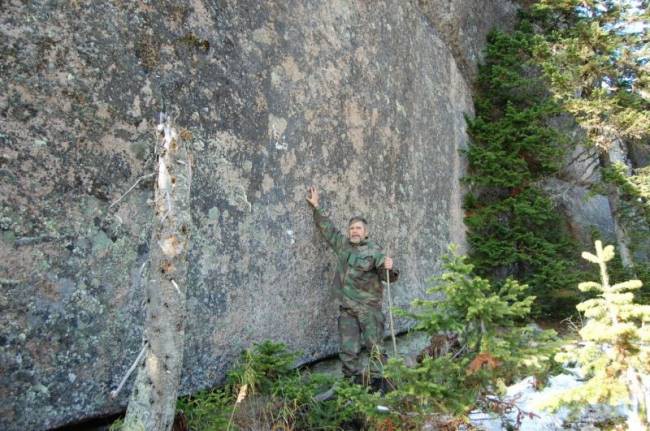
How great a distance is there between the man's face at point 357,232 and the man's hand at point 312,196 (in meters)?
0.46

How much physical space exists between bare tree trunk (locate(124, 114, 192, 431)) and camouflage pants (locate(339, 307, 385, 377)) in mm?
2441

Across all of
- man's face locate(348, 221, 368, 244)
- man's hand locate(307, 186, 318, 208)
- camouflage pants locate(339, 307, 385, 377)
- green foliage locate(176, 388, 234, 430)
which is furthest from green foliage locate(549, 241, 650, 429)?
man's hand locate(307, 186, 318, 208)

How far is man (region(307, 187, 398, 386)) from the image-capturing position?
545cm

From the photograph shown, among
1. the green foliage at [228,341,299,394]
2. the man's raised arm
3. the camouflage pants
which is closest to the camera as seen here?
the green foliage at [228,341,299,394]

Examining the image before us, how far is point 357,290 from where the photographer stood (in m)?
5.55

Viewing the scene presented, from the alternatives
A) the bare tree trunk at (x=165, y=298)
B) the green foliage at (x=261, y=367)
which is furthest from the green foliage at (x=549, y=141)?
the bare tree trunk at (x=165, y=298)

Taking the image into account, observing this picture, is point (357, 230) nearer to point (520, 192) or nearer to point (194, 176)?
point (194, 176)

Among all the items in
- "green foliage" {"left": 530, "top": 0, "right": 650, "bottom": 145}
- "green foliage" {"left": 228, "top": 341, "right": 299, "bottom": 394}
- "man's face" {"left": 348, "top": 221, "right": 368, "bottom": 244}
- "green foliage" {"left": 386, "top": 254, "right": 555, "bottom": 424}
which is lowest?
"green foliage" {"left": 228, "top": 341, "right": 299, "bottom": 394}

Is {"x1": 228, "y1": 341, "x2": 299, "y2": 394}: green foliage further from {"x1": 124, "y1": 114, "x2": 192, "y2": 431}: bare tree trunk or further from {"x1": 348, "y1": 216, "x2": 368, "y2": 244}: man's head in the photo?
{"x1": 348, "y1": 216, "x2": 368, "y2": 244}: man's head

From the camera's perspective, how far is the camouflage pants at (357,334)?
535cm

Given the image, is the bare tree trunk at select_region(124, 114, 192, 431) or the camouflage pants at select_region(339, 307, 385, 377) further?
the camouflage pants at select_region(339, 307, 385, 377)

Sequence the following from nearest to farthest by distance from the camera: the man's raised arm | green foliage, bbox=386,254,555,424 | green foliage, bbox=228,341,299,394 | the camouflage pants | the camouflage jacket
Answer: green foliage, bbox=386,254,555,424 → green foliage, bbox=228,341,299,394 → the camouflage pants → the camouflage jacket → the man's raised arm

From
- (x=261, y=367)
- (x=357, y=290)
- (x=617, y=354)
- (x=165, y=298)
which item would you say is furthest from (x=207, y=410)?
(x=617, y=354)

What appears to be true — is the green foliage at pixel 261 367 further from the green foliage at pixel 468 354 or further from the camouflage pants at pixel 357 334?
the green foliage at pixel 468 354
